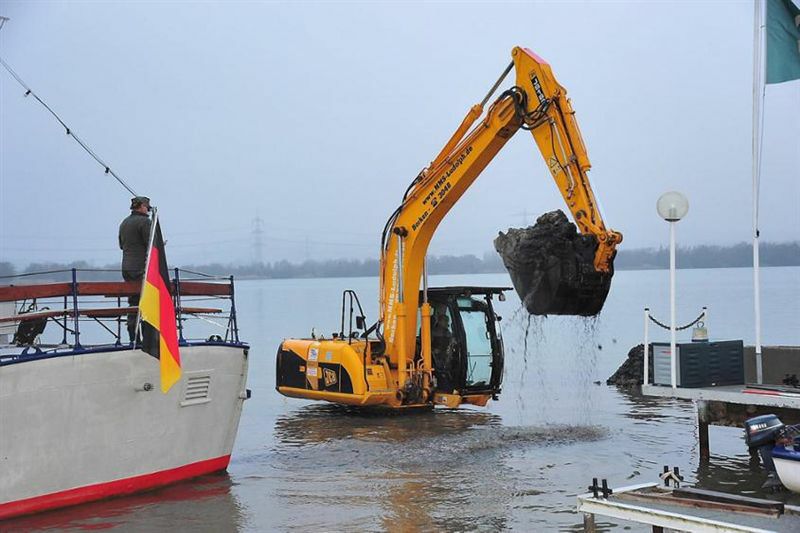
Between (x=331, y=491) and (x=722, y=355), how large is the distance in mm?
4757

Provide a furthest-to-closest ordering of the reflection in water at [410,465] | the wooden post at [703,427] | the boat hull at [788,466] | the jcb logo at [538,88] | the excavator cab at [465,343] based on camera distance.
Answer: the excavator cab at [465,343], the jcb logo at [538,88], the wooden post at [703,427], the reflection in water at [410,465], the boat hull at [788,466]

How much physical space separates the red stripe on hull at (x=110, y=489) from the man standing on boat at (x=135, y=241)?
1.73 meters

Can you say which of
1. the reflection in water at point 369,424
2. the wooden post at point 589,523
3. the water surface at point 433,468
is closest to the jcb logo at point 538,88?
the water surface at point 433,468

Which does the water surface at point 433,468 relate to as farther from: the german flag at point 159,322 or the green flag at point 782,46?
the green flag at point 782,46

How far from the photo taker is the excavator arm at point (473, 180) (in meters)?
13.0

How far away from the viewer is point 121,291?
10484 mm

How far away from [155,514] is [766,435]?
20.3 feet

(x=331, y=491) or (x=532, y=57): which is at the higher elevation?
(x=532, y=57)

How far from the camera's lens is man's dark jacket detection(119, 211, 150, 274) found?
1093cm

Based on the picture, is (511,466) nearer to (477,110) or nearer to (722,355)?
(722,355)

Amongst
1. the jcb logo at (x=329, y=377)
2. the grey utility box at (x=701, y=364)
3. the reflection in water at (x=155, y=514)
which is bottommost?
the reflection in water at (x=155, y=514)

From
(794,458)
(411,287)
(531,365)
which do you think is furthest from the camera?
(531,365)

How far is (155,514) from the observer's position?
9648mm

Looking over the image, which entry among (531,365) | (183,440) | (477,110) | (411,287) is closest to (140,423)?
(183,440)
